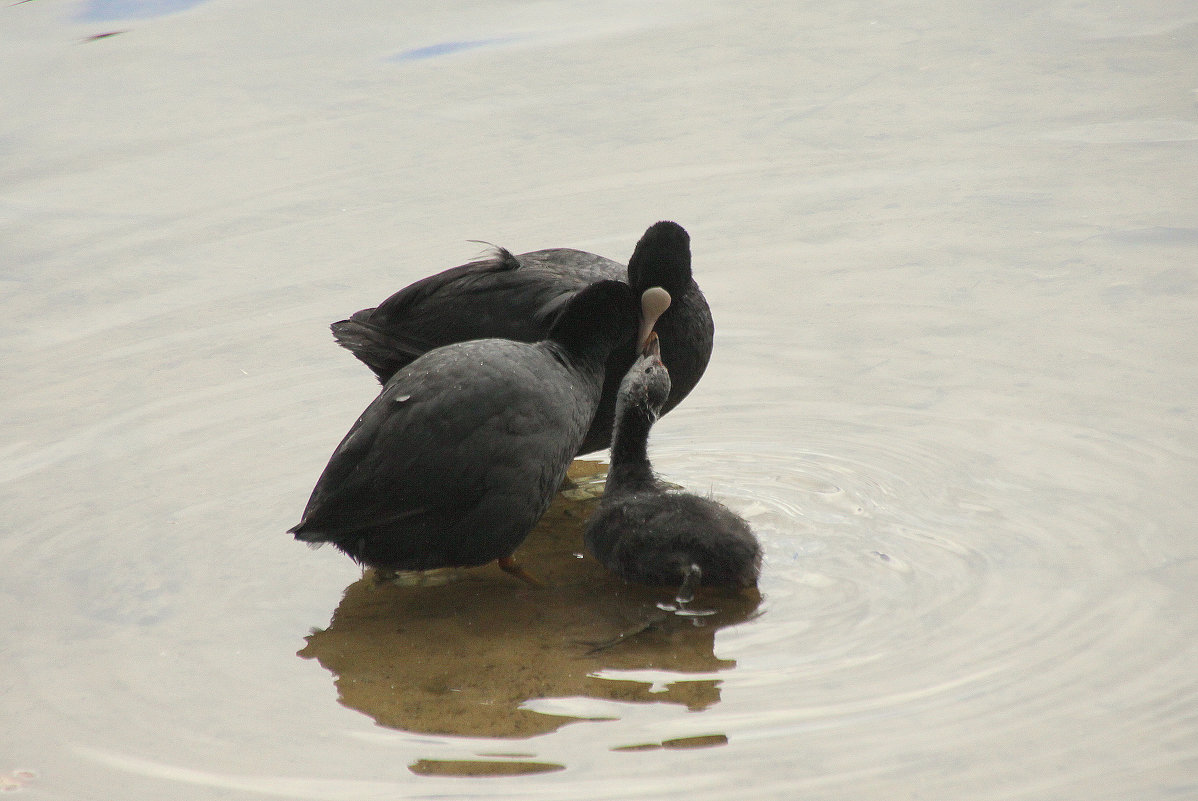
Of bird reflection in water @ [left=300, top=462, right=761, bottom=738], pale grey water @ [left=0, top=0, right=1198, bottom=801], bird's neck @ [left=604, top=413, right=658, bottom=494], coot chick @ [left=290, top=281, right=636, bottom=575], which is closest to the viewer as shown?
pale grey water @ [left=0, top=0, right=1198, bottom=801]

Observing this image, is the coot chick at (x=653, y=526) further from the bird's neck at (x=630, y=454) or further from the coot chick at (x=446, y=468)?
the coot chick at (x=446, y=468)

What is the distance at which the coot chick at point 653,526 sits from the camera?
431 cm

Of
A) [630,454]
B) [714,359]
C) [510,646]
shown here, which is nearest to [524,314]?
[630,454]

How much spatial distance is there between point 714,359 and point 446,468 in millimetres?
2089

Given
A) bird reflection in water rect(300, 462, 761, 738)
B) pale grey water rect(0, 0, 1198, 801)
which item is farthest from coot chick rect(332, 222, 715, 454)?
bird reflection in water rect(300, 462, 761, 738)

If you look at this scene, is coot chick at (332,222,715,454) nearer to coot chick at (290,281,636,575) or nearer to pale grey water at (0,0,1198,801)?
pale grey water at (0,0,1198,801)

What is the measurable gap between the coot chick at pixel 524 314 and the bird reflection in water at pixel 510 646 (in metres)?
0.85

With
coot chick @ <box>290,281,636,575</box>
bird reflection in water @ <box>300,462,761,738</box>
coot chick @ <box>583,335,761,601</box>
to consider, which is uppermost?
coot chick @ <box>290,281,636,575</box>

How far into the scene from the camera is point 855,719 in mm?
3652

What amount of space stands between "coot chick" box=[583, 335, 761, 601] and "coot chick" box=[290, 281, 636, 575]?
26 cm

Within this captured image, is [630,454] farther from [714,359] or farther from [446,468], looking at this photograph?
[714,359]

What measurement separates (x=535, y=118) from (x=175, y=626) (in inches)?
194

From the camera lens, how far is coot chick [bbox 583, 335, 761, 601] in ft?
14.1

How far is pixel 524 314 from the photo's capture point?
525cm
